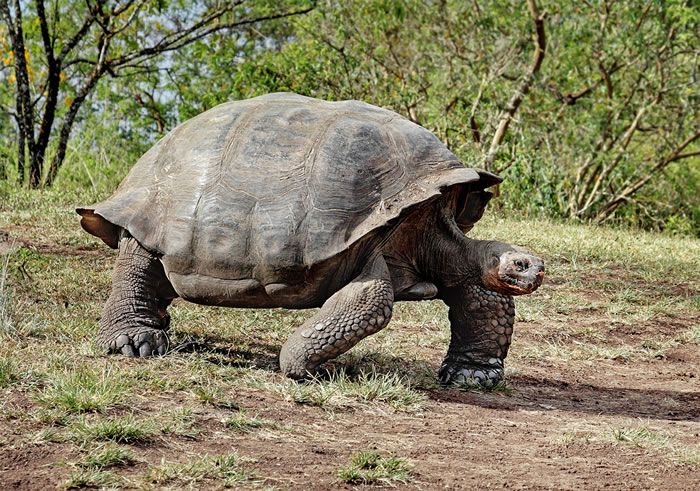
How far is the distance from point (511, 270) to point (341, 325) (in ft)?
2.78

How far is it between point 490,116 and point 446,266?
8499mm

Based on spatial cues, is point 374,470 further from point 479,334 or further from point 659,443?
point 479,334

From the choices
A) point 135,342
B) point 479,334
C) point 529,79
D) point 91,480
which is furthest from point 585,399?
point 529,79

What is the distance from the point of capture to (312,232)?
4438mm

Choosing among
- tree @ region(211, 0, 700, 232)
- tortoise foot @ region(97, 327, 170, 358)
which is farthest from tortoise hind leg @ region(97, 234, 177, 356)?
tree @ region(211, 0, 700, 232)

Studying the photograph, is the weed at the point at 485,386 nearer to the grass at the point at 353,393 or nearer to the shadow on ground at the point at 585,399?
the shadow on ground at the point at 585,399

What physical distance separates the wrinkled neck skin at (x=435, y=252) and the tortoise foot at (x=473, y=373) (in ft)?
1.40

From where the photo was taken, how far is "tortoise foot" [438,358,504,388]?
4.94m

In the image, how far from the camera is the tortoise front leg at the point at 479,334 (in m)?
4.93

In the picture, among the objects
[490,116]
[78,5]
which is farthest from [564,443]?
[78,5]

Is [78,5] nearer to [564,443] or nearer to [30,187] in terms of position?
[30,187]

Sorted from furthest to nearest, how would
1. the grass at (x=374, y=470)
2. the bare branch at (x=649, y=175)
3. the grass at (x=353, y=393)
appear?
the bare branch at (x=649, y=175) → the grass at (x=353, y=393) → the grass at (x=374, y=470)

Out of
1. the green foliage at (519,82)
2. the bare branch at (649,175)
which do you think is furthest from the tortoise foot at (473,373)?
the bare branch at (649,175)

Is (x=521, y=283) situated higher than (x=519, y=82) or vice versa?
(x=519, y=82)
